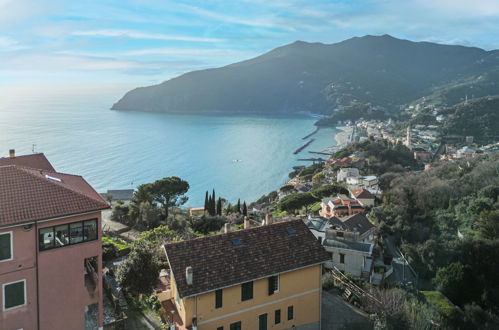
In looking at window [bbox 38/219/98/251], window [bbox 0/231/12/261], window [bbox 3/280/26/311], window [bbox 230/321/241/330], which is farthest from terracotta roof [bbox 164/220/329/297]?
window [bbox 0/231/12/261]

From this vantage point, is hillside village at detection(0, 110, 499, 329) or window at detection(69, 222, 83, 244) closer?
window at detection(69, 222, 83, 244)

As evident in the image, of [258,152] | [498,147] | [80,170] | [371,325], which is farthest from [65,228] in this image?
[258,152]

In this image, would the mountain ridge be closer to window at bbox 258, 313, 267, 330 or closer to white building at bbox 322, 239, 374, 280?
white building at bbox 322, 239, 374, 280

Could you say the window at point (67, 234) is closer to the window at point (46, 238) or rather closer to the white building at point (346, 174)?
the window at point (46, 238)

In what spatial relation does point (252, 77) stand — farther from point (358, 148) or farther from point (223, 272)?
point (223, 272)

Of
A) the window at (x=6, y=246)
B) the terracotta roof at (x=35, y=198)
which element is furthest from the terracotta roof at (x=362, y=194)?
the window at (x=6, y=246)

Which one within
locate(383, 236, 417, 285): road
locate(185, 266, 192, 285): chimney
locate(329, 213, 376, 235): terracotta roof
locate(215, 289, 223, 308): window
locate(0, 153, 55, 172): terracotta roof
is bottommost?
locate(383, 236, 417, 285): road
